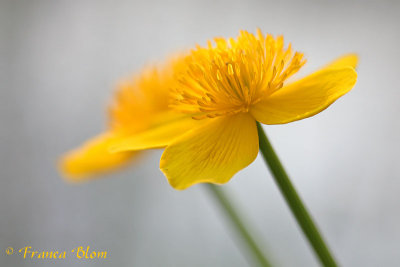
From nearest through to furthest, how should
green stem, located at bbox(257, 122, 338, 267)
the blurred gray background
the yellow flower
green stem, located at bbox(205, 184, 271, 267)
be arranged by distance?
green stem, located at bbox(257, 122, 338, 267), green stem, located at bbox(205, 184, 271, 267), the yellow flower, the blurred gray background

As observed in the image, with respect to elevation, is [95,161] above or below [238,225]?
above

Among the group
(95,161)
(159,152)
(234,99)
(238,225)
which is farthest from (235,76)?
(159,152)

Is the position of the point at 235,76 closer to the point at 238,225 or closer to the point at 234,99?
the point at 234,99

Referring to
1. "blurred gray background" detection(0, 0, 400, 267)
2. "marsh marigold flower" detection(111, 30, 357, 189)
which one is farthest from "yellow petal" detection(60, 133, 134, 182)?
"blurred gray background" detection(0, 0, 400, 267)

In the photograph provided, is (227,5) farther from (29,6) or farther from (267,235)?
(267,235)

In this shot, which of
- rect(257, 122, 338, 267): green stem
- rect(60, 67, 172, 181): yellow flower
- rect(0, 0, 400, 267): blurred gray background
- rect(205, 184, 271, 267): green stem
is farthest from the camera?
rect(0, 0, 400, 267): blurred gray background

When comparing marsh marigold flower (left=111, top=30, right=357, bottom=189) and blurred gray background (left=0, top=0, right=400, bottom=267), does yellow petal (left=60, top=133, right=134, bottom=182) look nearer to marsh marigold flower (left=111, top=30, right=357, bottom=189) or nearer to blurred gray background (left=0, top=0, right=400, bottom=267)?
marsh marigold flower (left=111, top=30, right=357, bottom=189)
